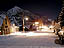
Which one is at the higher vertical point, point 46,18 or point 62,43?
point 46,18

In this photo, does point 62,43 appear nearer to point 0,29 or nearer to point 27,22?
point 0,29

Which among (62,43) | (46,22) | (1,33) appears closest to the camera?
(62,43)

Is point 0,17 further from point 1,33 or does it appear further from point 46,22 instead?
point 46,22

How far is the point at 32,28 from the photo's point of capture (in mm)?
68688

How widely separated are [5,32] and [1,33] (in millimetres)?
1249

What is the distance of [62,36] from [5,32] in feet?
84.5

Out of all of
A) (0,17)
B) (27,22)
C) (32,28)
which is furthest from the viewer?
(27,22)

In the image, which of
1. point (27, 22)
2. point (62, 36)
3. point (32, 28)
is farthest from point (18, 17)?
point (62, 36)

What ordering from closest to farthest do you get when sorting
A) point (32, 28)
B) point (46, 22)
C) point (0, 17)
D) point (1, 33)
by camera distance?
point (1, 33), point (0, 17), point (32, 28), point (46, 22)

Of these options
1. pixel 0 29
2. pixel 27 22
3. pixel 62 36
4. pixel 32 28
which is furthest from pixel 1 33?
pixel 27 22

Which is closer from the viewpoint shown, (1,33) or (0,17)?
(1,33)

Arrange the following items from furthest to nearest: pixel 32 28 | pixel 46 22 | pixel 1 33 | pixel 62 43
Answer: pixel 46 22, pixel 32 28, pixel 1 33, pixel 62 43

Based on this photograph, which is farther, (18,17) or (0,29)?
(18,17)

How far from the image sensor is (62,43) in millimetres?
16453
